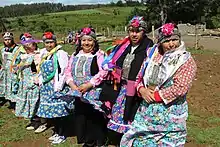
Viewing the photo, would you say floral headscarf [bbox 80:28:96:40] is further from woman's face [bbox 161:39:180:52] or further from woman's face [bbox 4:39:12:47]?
woman's face [bbox 4:39:12:47]

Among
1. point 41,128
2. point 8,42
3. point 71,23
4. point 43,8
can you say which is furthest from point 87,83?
point 43,8

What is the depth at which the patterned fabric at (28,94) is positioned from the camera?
5281mm

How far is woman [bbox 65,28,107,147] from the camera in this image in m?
4.10

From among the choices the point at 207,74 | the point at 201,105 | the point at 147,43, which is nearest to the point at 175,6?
the point at 207,74

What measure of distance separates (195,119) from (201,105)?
0.86m

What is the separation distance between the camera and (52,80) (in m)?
4.67

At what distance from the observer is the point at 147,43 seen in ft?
11.9

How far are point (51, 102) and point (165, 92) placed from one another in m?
2.15

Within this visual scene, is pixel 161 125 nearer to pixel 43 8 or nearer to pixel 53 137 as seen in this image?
pixel 53 137

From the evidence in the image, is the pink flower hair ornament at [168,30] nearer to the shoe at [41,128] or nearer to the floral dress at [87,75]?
the floral dress at [87,75]

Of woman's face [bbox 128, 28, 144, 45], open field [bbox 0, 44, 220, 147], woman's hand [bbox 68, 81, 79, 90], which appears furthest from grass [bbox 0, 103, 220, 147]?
woman's face [bbox 128, 28, 144, 45]

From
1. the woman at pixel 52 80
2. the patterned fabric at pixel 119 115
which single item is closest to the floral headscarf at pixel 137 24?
the patterned fabric at pixel 119 115

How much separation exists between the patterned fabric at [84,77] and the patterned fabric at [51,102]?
46cm

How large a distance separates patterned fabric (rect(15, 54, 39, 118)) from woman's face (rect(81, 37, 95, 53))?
4.52ft
